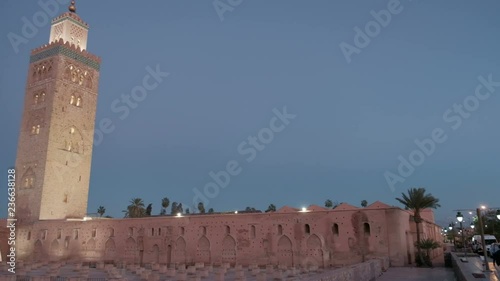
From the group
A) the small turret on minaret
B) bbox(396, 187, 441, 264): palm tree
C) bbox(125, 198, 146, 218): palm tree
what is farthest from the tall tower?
bbox(396, 187, 441, 264): palm tree

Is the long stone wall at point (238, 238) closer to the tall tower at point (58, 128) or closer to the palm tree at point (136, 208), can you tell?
the tall tower at point (58, 128)

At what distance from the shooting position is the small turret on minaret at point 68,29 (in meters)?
35.0

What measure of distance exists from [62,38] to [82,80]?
3.97m

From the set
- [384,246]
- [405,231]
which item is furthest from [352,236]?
[405,231]

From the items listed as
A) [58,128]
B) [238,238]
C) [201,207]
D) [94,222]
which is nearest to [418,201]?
[238,238]

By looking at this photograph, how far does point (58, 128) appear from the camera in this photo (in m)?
32.8

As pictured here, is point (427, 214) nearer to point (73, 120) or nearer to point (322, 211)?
point (322, 211)

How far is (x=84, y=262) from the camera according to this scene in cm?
2889

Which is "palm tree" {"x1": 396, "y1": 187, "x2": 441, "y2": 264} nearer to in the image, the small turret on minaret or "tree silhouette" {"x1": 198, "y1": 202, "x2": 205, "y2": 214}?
the small turret on minaret

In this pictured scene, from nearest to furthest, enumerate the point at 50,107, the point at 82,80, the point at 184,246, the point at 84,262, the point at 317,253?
the point at 317,253 → the point at 184,246 → the point at 84,262 → the point at 50,107 → the point at 82,80

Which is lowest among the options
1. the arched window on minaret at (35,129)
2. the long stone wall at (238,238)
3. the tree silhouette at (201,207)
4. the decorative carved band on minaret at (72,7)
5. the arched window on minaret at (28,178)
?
the long stone wall at (238,238)

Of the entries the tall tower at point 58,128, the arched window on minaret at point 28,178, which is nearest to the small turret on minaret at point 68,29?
the tall tower at point 58,128

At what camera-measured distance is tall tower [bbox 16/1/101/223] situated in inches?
1257

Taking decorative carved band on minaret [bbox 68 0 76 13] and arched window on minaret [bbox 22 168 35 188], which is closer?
arched window on minaret [bbox 22 168 35 188]
